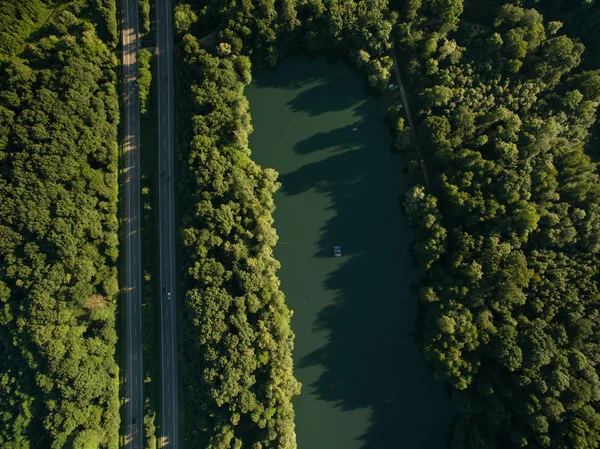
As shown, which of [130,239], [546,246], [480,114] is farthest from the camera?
[130,239]

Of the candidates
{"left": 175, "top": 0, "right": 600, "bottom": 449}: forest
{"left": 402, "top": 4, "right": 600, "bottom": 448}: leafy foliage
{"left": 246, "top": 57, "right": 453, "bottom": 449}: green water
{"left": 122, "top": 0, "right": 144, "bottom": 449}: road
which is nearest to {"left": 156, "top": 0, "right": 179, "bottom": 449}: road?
{"left": 122, "top": 0, "right": 144, "bottom": 449}: road

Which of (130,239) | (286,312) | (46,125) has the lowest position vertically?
(286,312)

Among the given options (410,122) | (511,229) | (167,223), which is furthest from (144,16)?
(511,229)

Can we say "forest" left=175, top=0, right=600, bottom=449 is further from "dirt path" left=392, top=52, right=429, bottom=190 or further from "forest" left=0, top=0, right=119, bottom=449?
"forest" left=0, top=0, right=119, bottom=449

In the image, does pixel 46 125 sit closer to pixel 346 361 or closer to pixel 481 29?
pixel 346 361

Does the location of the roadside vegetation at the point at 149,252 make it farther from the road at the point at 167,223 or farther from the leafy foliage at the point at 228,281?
the leafy foliage at the point at 228,281

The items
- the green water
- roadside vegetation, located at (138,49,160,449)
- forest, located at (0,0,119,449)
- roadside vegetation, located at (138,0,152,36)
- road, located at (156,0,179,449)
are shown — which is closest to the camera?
forest, located at (0,0,119,449)

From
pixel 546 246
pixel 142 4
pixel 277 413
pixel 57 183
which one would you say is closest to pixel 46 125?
pixel 57 183
